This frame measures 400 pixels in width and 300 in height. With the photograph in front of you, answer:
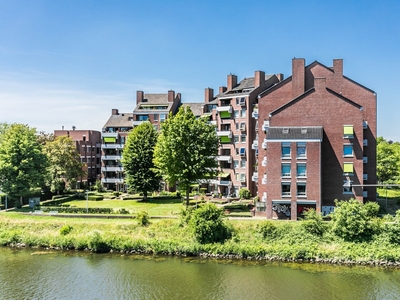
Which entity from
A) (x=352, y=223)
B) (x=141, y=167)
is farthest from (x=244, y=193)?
(x=352, y=223)

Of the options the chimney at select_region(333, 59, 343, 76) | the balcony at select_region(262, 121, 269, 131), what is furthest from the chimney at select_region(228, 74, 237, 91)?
the chimney at select_region(333, 59, 343, 76)

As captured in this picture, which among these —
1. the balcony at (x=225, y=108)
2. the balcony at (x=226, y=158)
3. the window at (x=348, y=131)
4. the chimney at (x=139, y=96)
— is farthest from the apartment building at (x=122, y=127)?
the window at (x=348, y=131)

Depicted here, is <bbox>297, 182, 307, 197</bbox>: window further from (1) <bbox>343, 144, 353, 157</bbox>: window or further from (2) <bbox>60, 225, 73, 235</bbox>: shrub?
(2) <bbox>60, 225, 73, 235</bbox>: shrub

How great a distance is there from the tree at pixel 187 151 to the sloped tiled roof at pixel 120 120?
30889mm

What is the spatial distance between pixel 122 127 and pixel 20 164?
28844mm

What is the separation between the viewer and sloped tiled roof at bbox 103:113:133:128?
8500 centimetres

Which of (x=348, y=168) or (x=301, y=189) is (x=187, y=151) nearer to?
(x=301, y=189)

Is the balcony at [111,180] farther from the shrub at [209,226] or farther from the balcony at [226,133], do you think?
the shrub at [209,226]

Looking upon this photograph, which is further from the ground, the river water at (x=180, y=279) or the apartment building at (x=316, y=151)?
the apartment building at (x=316, y=151)

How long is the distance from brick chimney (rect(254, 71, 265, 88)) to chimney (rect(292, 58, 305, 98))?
48.5 feet

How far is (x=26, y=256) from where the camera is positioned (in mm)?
40875

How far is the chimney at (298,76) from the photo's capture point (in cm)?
5209

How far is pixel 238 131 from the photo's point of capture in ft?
228

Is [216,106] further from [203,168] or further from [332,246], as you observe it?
[332,246]
